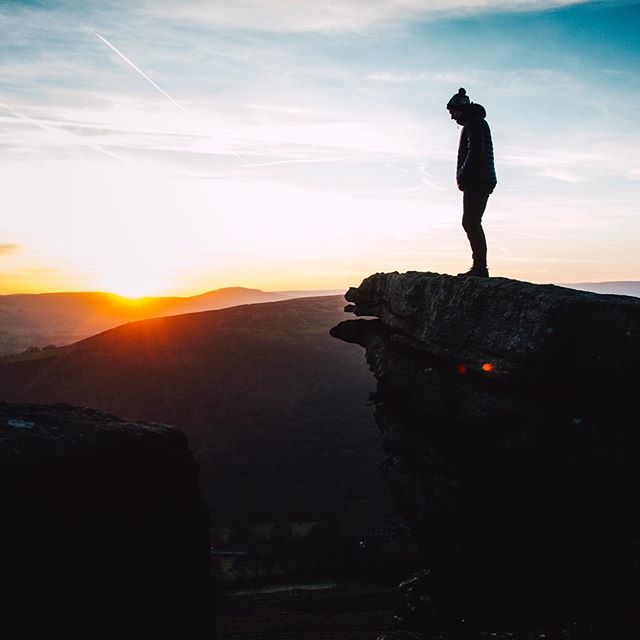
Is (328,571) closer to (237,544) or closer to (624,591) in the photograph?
(237,544)

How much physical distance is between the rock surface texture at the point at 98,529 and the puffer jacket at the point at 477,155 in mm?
9815

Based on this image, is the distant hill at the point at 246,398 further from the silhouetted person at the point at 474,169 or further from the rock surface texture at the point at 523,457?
the silhouetted person at the point at 474,169

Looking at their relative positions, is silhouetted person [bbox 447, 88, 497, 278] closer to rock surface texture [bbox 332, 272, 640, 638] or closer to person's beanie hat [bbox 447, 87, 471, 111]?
person's beanie hat [bbox 447, 87, 471, 111]

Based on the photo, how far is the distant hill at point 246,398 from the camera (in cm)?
7775

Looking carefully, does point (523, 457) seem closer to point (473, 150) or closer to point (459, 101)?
point (473, 150)

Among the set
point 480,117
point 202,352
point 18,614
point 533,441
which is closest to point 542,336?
point 533,441

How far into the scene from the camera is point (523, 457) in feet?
37.0

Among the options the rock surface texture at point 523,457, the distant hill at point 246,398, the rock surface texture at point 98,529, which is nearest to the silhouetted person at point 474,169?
the rock surface texture at point 523,457

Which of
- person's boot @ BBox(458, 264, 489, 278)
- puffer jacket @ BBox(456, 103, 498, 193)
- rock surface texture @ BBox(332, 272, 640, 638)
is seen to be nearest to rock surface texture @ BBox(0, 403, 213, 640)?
rock surface texture @ BBox(332, 272, 640, 638)

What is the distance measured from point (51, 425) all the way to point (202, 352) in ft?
337

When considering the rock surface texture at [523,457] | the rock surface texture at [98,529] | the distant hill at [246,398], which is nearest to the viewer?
the rock surface texture at [98,529]

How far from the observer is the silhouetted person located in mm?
14469

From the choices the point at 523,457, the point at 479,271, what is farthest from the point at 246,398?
the point at 523,457

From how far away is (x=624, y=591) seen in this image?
914 centimetres
